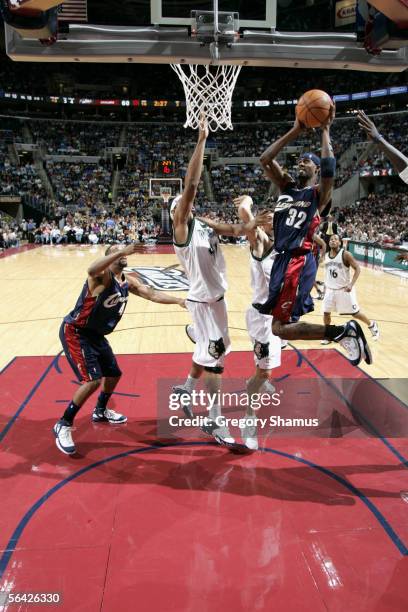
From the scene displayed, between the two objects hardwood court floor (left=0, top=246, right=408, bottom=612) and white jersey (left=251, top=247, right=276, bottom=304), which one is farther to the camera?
white jersey (left=251, top=247, right=276, bottom=304)

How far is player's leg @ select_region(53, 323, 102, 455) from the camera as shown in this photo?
3.89 meters

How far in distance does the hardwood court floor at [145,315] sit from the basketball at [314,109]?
3.43 metres

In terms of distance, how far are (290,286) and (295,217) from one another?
51 cm

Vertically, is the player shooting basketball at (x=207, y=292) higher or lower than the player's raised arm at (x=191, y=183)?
lower

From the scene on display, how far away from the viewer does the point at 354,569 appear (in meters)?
2.58

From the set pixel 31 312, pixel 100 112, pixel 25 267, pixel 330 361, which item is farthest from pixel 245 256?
pixel 100 112

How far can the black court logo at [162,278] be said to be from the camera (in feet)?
35.9

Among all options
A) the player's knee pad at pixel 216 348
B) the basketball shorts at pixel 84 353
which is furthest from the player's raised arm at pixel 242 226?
the basketball shorts at pixel 84 353

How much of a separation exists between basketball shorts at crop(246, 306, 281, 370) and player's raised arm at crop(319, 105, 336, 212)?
133cm

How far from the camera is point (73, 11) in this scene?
5.79m

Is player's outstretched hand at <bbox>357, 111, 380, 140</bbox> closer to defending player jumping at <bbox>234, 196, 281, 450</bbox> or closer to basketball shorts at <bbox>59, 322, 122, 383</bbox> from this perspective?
defending player jumping at <bbox>234, 196, 281, 450</bbox>

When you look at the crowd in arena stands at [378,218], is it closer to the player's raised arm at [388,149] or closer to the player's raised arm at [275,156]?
the player's raised arm at [388,149]

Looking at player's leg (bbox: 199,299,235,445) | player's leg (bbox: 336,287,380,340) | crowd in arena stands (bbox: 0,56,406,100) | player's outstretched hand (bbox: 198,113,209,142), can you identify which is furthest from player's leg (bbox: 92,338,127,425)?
crowd in arena stands (bbox: 0,56,406,100)

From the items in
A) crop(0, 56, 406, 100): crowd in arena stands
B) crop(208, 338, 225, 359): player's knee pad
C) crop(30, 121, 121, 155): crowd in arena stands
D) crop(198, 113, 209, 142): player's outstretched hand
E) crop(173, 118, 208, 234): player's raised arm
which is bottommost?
crop(208, 338, 225, 359): player's knee pad
